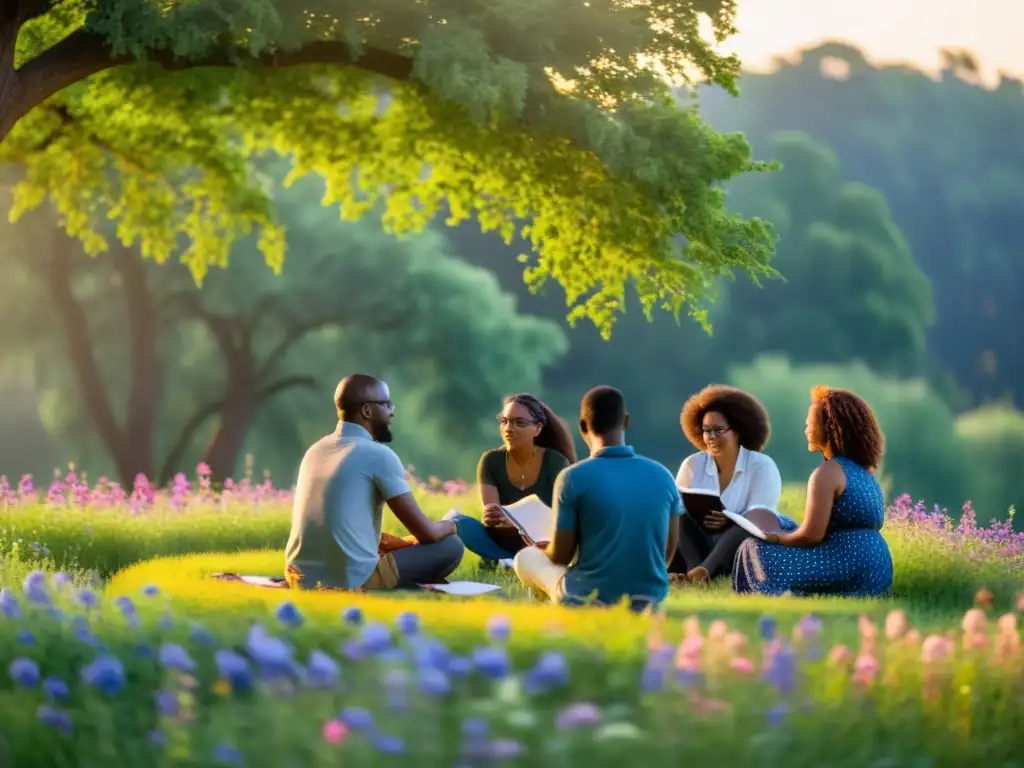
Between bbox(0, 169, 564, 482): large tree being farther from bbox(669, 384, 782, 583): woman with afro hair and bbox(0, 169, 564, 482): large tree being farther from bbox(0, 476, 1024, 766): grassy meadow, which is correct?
bbox(0, 476, 1024, 766): grassy meadow

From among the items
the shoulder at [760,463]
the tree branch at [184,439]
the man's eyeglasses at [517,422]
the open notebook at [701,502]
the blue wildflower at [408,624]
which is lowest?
the tree branch at [184,439]

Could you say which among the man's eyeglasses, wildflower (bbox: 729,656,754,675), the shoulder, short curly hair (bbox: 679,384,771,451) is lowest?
wildflower (bbox: 729,656,754,675)

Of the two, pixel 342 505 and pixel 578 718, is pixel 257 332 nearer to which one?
pixel 342 505

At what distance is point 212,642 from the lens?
245 inches

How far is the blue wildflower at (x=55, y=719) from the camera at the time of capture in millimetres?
5539

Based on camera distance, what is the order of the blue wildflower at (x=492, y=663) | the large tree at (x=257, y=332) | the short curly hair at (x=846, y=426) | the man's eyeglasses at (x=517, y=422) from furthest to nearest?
the large tree at (x=257, y=332) → the man's eyeglasses at (x=517, y=422) → the short curly hair at (x=846, y=426) → the blue wildflower at (x=492, y=663)

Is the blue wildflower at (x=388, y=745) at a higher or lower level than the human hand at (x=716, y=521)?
lower

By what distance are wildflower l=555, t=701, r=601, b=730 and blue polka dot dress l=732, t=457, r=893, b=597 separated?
18.5 ft

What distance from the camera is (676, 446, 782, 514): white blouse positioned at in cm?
1143

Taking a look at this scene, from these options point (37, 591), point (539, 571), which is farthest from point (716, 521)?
point (37, 591)

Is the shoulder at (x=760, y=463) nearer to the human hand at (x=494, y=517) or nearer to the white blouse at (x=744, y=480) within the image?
the white blouse at (x=744, y=480)

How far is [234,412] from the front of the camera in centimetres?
3127

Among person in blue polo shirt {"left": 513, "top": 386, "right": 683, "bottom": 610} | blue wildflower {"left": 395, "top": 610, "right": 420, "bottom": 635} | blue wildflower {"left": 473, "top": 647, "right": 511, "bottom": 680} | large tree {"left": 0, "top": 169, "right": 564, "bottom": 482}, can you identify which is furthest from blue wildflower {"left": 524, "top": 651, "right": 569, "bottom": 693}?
large tree {"left": 0, "top": 169, "right": 564, "bottom": 482}

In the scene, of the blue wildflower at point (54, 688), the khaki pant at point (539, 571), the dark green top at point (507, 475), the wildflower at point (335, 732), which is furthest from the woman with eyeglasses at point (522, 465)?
the wildflower at point (335, 732)
